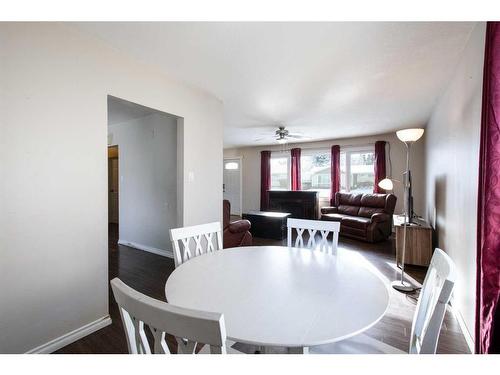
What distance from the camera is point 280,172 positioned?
7.25 metres

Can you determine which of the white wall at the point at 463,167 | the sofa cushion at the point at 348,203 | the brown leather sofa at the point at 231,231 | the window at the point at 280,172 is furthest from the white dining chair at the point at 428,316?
the window at the point at 280,172

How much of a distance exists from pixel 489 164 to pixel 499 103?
29 cm

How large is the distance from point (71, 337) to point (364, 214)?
202 inches

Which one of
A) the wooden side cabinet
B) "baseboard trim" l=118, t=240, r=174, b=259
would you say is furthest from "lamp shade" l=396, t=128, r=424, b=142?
"baseboard trim" l=118, t=240, r=174, b=259

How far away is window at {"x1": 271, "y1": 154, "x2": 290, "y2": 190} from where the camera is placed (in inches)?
281

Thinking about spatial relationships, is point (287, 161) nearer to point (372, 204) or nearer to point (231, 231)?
point (372, 204)

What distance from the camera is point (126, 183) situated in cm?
416

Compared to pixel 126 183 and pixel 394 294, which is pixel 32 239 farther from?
pixel 394 294

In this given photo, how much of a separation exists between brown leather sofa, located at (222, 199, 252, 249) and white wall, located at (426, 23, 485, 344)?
2522mm

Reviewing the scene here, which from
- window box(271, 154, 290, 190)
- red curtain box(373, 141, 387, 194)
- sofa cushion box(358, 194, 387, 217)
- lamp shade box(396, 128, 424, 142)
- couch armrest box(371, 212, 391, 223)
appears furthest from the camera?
window box(271, 154, 290, 190)

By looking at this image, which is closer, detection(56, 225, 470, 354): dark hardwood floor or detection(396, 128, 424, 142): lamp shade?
detection(56, 225, 470, 354): dark hardwood floor

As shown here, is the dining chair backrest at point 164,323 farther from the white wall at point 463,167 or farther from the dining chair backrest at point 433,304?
the white wall at point 463,167

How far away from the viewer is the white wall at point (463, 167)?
5.36ft

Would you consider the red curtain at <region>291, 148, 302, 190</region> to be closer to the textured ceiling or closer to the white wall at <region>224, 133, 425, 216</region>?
the white wall at <region>224, 133, 425, 216</region>
